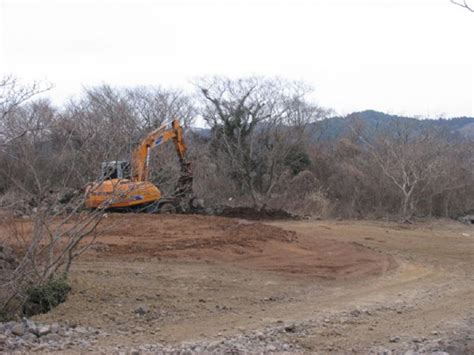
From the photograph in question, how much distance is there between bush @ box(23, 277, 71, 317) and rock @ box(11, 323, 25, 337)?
970mm

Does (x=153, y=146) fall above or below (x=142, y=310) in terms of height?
above

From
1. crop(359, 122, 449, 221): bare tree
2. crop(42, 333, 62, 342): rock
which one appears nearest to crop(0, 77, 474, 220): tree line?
crop(359, 122, 449, 221): bare tree

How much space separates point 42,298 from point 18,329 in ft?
3.84

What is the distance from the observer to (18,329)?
24.0 feet

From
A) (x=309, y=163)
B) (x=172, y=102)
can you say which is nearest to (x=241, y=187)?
(x=309, y=163)

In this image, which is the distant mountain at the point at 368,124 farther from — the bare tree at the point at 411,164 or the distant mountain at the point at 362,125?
the bare tree at the point at 411,164

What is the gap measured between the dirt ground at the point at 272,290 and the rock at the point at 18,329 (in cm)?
62

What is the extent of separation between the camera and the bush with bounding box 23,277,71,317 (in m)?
8.42

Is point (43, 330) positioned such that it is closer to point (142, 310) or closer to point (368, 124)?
point (142, 310)

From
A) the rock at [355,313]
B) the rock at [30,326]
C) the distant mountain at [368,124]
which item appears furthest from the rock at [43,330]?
the distant mountain at [368,124]

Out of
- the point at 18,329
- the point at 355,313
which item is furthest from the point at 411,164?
the point at 18,329

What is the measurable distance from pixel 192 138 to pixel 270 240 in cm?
2478

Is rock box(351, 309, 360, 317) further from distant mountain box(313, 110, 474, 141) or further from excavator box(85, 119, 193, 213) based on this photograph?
distant mountain box(313, 110, 474, 141)

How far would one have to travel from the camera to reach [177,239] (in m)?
14.3
